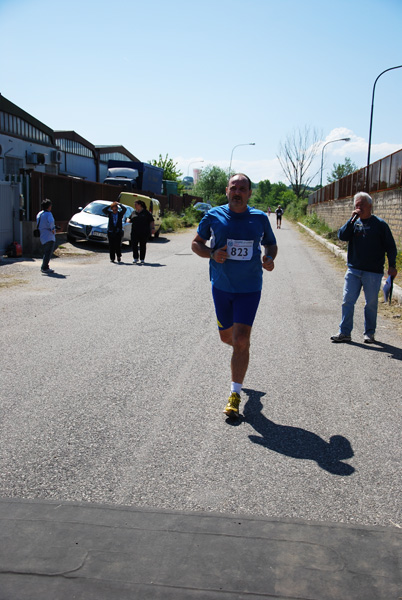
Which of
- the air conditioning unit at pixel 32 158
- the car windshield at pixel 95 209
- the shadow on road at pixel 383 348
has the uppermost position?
the air conditioning unit at pixel 32 158

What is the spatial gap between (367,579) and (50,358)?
4.53m

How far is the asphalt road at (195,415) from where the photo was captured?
349 cm

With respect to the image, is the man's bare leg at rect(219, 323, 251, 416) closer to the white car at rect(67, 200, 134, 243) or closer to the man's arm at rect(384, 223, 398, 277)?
the man's arm at rect(384, 223, 398, 277)

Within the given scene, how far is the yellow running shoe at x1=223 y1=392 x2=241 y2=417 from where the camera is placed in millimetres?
4665

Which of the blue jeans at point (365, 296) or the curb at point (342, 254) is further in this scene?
the curb at point (342, 254)

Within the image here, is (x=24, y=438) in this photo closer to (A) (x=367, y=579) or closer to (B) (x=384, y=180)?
(A) (x=367, y=579)

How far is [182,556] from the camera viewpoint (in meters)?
2.82

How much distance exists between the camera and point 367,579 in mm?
2682

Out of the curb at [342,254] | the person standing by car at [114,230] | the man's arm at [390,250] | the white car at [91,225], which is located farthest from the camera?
the white car at [91,225]

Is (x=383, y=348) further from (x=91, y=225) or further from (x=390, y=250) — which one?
(x=91, y=225)

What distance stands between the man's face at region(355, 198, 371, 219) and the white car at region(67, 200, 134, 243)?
44.2ft

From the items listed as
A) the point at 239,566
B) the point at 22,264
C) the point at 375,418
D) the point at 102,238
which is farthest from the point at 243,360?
the point at 102,238

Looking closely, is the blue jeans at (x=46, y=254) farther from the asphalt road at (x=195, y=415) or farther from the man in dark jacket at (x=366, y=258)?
the man in dark jacket at (x=366, y=258)

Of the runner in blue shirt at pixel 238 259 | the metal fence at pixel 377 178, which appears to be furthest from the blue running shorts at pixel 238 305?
the metal fence at pixel 377 178
